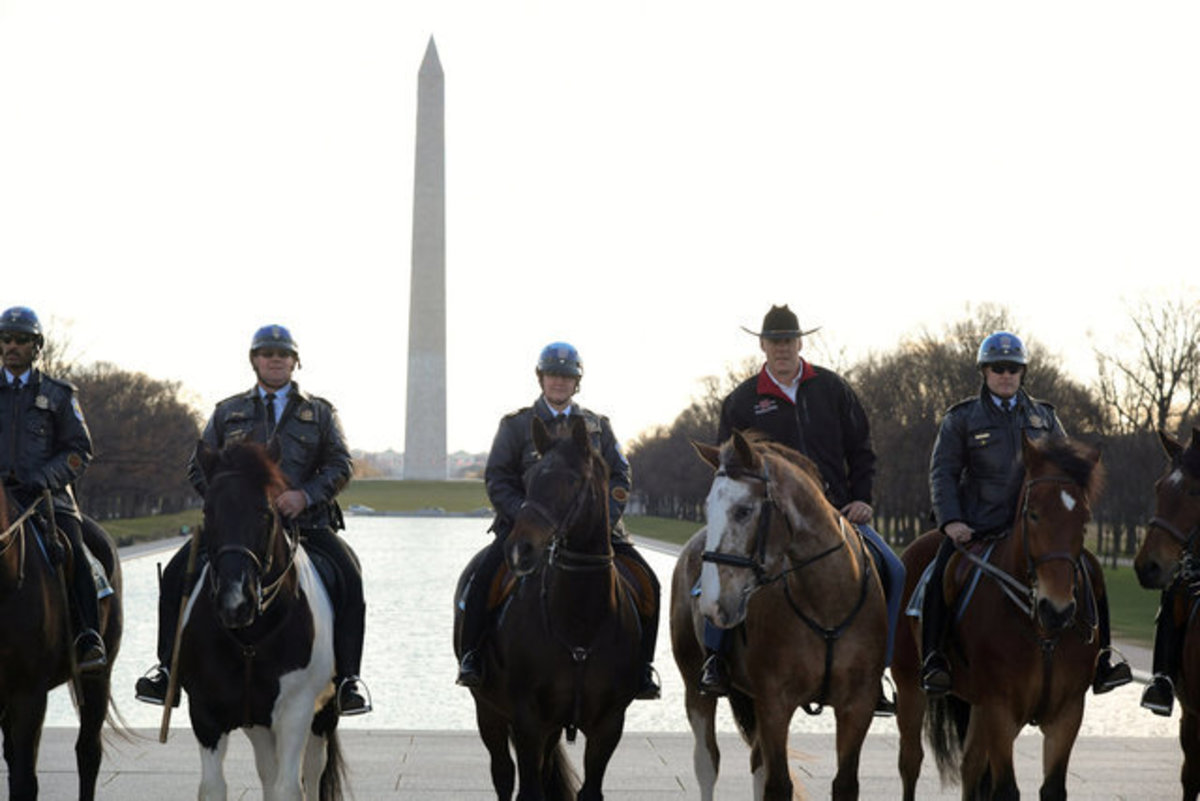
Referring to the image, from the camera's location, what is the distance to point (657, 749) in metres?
13.6

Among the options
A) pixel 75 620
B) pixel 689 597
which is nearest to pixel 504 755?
pixel 689 597

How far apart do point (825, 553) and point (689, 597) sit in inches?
84.0

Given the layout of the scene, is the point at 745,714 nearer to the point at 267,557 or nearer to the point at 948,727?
the point at 948,727

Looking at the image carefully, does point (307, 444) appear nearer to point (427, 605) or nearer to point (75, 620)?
point (75, 620)

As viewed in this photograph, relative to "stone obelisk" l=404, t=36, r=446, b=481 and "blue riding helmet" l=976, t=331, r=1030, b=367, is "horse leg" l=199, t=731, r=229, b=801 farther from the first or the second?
"stone obelisk" l=404, t=36, r=446, b=481

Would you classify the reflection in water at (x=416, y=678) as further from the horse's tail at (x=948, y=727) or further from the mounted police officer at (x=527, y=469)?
the horse's tail at (x=948, y=727)

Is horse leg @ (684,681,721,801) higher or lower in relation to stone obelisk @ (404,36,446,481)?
lower

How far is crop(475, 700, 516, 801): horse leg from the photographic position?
9.46 m

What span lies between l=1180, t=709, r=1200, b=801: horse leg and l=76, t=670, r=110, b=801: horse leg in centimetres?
785

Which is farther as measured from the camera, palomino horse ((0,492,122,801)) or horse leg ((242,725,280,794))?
palomino horse ((0,492,122,801))

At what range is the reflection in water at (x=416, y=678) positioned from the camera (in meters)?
15.8

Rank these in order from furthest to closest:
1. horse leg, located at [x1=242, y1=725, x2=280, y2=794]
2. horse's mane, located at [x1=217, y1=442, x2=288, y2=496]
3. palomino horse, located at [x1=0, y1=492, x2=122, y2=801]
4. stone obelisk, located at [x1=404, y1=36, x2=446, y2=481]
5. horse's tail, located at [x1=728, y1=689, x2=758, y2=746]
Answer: stone obelisk, located at [x1=404, y1=36, x2=446, y2=481], horse's tail, located at [x1=728, y1=689, x2=758, y2=746], palomino horse, located at [x1=0, y1=492, x2=122, y2=801], horse leg, located at [x1=242, y1=725, x2=280, y2=794], horse's mane, located at [x1=217, y1=442, x2=288, y2=496]

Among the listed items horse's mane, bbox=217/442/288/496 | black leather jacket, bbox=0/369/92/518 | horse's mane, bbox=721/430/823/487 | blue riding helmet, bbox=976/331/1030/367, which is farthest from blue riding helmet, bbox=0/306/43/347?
blue riding helmet, bbox=976/331/1030/367

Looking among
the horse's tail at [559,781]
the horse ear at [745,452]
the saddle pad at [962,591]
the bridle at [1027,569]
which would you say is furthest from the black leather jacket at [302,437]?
the bridle at [1027,569]
